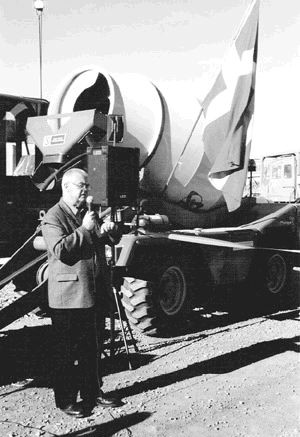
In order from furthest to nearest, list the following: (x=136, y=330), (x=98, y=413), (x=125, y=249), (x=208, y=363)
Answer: (x=136, y=330), (x=125, y=249), (x=208, y=363), (x=98, y=413)

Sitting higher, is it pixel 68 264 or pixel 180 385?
pixel 68 264

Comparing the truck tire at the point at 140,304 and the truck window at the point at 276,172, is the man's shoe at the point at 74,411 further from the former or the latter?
the truck window at the point at 276,172

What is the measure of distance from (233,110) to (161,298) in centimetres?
275

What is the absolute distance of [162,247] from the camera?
746 cm

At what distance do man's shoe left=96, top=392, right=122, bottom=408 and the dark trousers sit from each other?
178mm

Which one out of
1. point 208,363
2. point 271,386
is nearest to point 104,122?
point 208,363

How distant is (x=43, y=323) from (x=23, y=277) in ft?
2.96

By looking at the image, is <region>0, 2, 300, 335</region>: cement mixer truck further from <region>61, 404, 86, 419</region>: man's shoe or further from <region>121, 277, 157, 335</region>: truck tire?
<region>61, 404, 86, 419</region>: man's shoe

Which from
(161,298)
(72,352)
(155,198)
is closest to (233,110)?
(155,198)

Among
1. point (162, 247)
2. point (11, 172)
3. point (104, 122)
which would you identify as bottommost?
point (162, 247)

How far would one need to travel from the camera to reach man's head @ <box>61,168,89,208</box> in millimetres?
4538

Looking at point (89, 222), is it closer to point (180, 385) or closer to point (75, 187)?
point (75, 187)

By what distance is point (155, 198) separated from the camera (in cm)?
834

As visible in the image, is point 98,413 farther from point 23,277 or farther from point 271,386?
point 23,277
